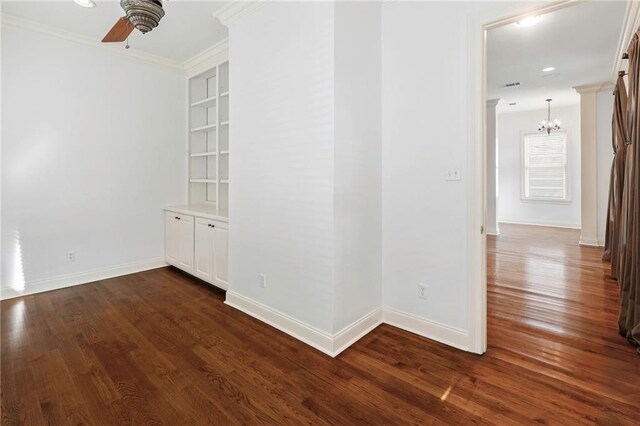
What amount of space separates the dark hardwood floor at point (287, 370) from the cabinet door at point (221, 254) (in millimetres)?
293

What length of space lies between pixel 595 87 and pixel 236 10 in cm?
609

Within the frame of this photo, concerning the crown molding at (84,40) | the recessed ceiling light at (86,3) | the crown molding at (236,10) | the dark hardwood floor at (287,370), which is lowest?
the dark hardwood floor at (287,370)

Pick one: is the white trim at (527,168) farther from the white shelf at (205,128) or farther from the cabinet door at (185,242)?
the cabinet door at (185,242)

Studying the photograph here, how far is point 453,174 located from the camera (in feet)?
7.67

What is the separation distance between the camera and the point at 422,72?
246cm

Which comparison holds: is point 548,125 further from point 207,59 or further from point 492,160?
point 207,59

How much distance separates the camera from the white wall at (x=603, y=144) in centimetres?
550

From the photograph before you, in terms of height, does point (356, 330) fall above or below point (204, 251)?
below

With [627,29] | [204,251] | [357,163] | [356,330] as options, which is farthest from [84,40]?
[627,29]

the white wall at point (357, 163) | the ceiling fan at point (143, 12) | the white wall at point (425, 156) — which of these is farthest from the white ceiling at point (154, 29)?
the white wall at point (425, 156)

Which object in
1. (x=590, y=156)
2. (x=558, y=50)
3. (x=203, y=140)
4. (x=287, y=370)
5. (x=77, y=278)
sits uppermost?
(x=558, y=50)

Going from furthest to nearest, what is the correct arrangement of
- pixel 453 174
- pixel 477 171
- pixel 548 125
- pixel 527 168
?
pixel 527 168, pixel 548 125, pixel 453 174, pixel 477 171

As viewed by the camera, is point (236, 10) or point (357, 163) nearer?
point (357, 163)

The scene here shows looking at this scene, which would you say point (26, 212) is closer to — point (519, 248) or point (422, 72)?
point (422, 72)
